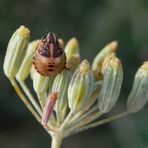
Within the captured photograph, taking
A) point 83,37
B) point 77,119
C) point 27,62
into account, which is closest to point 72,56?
point 27,62

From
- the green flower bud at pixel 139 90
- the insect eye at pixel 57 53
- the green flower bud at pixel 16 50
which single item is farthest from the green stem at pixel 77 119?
the green flower bud at pixel 16 50

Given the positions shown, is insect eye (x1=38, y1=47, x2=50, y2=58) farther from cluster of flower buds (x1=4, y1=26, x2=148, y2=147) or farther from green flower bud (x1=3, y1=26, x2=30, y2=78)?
green flower bud (x1=3, y1=26, x2=30, y2=78)

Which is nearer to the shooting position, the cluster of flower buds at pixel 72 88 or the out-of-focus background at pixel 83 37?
the cluster of flower buds at pixel 72 88

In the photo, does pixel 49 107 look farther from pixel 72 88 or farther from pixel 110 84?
pixel 110 84

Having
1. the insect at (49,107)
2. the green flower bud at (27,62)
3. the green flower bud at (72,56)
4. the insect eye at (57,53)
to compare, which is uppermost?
the insect eye at (57,53)

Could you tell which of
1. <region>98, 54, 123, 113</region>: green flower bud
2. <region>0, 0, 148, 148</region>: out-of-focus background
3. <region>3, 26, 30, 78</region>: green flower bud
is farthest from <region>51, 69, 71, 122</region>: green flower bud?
<region>0, 0, 148, 148</region>: out-of-focus background

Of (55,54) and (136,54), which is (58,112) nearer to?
(55,54)

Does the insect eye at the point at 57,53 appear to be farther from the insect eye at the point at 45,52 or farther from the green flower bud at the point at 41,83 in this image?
the green flower bud at the point at 41,83

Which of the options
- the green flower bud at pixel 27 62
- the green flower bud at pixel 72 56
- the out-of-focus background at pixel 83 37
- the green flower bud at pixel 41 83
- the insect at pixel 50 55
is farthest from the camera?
the out-of-focus background at pixel 83 37
